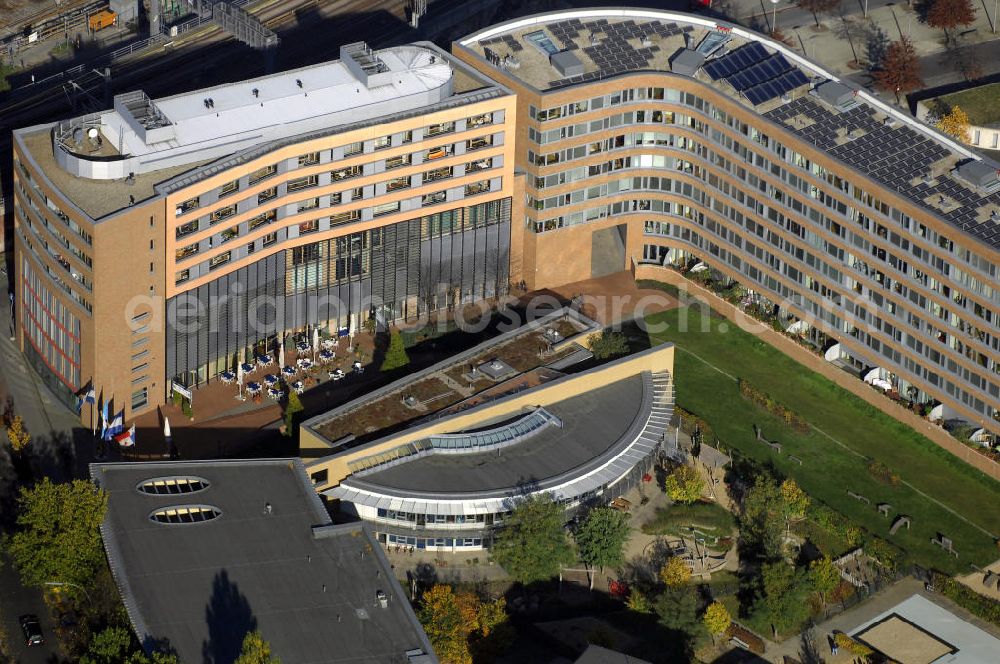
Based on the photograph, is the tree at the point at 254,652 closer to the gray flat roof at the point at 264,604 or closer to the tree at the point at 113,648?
the gray flat roof at the point at 264,604

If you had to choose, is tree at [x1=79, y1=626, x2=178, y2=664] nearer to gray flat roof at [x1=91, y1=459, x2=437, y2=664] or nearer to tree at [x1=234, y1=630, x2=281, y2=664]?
gray flat roof at [x1=91, y1=459, x2=437, y2=664]

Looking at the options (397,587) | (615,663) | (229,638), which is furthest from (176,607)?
(615,663)

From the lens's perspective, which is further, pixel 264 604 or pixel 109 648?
pixel 264 604

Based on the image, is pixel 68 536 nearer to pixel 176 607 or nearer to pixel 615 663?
pixel 176 607

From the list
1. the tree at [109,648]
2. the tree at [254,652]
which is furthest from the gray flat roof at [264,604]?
the tree at [254,652]

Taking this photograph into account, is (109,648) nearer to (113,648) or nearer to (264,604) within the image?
(113,648)

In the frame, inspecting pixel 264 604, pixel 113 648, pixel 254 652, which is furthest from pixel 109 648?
Result: pixel 264 604

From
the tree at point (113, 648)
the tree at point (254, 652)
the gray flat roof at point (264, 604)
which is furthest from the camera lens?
the gray flat roof at point (264, 604)

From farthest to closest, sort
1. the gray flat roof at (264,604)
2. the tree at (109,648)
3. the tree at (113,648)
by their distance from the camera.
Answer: the gray flat roof at (264,604), the tree at (109,648), the tree at (113,648)

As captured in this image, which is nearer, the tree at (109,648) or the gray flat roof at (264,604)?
the tree at (109,648)

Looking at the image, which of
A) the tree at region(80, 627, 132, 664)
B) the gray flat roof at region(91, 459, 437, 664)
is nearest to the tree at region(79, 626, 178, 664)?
the tree at region(80, 627, 132, 664)
